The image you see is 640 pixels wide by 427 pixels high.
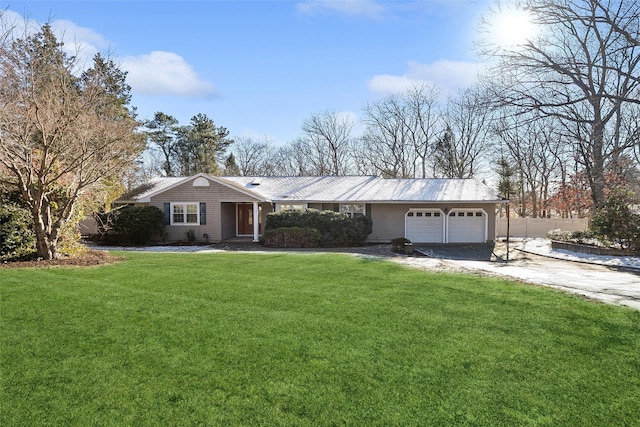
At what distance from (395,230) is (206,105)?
1045 inches

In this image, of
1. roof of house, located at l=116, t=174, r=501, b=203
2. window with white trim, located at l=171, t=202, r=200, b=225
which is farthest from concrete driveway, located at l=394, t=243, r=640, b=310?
window with white trim, located at l=171, t=202, r=200, b=225

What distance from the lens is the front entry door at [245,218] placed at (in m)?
21.4

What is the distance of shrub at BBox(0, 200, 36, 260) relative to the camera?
10.0 m

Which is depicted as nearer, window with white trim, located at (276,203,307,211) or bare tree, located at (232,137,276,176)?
window with white trim, located at (276,203,307,211)

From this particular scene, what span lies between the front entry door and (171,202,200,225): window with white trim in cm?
284

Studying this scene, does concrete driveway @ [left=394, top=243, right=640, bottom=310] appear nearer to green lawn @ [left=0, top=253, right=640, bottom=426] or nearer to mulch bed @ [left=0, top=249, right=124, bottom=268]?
green lawn @ [left=0, top=253, right=640, bottom=426]

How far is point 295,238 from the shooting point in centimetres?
1722

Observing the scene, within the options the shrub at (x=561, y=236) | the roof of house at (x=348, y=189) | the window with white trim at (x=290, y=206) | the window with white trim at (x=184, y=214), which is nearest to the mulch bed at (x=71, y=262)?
the window with white trim at (x=184, y=214)

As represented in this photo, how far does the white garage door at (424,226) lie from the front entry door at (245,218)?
8.53 m

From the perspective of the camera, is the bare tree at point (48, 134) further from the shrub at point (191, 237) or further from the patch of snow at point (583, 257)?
the patch of snow at point (583, 257)

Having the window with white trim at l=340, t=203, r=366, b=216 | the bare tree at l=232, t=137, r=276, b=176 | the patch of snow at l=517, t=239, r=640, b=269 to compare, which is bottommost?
the patch of snow at l=517, t=239, r=640, b=269

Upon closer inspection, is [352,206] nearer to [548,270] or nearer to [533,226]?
[548,270]

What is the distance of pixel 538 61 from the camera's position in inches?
535

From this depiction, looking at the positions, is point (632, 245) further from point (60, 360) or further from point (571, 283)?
point (60, 360)
